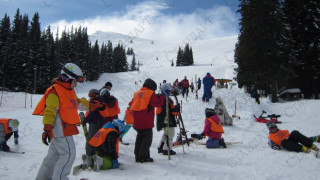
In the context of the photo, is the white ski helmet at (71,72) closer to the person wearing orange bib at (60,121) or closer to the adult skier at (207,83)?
the person wearing orange bib at (60,121)

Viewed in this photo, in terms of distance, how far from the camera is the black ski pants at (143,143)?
204 inches

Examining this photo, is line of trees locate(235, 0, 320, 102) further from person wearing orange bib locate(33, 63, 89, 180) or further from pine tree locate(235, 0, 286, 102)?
person wearing orange bib locate(33, 63, 89, 180)

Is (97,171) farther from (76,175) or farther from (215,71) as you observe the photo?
(215,71)

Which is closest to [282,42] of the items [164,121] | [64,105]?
[164,121]

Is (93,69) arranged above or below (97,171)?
above

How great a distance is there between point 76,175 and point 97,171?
1.34 feet

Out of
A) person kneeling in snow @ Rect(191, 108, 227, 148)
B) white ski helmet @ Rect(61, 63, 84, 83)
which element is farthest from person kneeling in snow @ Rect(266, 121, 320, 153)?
white ski helmet @ Rect(61, 63, 84, 83)

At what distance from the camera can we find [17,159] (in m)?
5.41

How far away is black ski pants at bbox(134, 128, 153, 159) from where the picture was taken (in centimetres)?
519

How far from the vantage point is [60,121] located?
349 cm

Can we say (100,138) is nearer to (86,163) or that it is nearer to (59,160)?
(86,163)

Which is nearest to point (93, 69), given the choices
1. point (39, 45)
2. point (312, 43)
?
point (39, 45)

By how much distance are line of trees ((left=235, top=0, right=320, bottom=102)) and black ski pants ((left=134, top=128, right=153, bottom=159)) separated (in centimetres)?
1522

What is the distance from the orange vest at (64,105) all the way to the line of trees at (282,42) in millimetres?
17147
